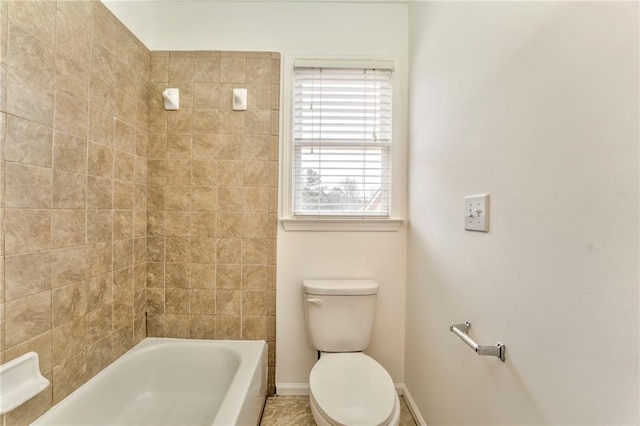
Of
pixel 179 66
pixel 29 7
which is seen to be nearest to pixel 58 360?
pixel 29 7

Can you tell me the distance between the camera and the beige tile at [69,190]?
1.06m

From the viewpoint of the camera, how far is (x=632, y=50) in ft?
1.60

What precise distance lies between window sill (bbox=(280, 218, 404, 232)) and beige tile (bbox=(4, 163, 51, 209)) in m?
1.03

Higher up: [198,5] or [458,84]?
[198,5]

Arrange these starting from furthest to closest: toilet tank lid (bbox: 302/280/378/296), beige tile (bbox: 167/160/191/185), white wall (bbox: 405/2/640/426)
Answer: beige tile (bbox: 167/160/191/185) < toilet tank lid (bbox: 302/280/378/296) < white wall (bbox: 405/2/640/426)

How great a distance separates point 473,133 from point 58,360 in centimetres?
187

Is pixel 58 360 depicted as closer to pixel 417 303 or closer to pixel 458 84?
pixel 417 303

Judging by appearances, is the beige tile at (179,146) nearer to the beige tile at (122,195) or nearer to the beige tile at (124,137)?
the beige tile at (124,137)

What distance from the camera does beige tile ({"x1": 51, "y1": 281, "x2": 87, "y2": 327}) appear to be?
3.48 ft

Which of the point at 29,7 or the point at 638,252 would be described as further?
the point at 29,7

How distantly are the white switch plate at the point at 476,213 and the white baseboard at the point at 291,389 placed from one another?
4.51 feet

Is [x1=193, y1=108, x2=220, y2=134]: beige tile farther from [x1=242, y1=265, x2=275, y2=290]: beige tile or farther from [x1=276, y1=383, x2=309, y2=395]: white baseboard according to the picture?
[x1=276, y1=383, x2=309, y2=395]: white baseboard

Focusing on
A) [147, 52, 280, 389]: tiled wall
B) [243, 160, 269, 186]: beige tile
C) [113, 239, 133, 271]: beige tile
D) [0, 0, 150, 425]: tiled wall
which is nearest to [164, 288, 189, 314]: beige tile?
[147, 52, 280, 389]: tiled wall

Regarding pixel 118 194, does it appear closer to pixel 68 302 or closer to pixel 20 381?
pixel 68 302
